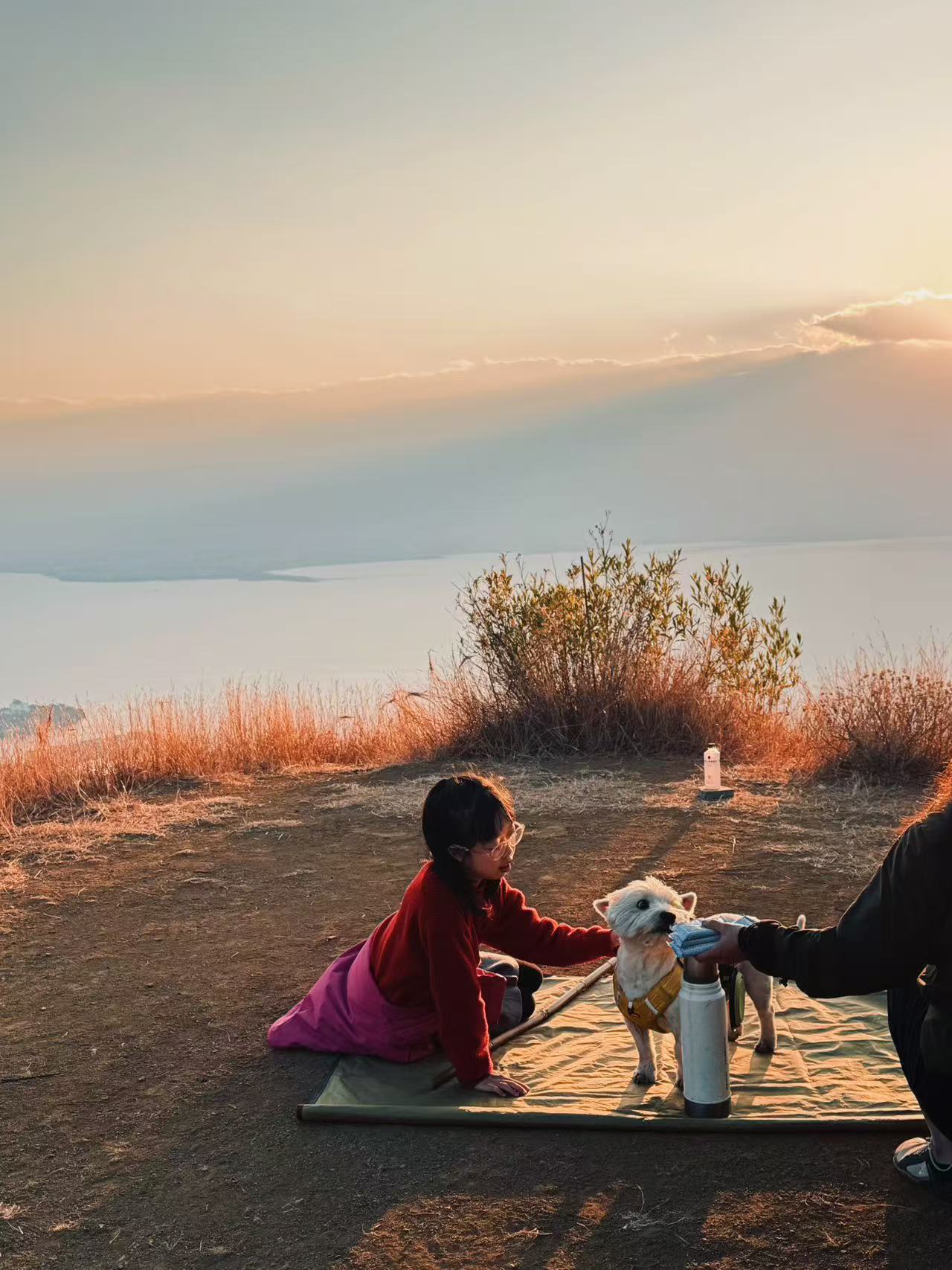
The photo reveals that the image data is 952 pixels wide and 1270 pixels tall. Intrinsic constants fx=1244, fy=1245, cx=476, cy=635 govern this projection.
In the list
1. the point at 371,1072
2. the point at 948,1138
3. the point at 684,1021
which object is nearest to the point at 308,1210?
the point at 371,1072

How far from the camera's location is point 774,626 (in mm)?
11461

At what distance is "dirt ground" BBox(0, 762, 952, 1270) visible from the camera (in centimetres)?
312

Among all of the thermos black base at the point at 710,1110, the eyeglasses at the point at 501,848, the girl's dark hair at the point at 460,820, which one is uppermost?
the girl's dark hair at the point at 460,820

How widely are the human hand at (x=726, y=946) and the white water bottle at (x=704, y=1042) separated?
123 millimetres

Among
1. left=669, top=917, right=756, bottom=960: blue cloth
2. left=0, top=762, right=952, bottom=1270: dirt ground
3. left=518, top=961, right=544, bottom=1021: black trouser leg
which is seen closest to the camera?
left=0, top=762, right=952, bottom=1270: dirt ground

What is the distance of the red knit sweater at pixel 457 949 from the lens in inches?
151

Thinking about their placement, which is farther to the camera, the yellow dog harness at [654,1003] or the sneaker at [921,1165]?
the yellow dog harness at [654,1003]

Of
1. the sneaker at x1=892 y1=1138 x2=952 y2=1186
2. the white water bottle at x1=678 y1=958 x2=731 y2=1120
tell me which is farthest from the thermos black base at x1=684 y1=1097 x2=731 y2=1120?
the sneaker at x1=892 y1=1138 x2=952 y2=1186

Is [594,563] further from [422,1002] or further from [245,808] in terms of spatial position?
[422,1002]

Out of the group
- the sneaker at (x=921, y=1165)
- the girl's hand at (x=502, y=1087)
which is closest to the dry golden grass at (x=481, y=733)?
the girl's hand at (x=502, y=1087)

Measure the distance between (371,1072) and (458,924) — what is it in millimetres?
670

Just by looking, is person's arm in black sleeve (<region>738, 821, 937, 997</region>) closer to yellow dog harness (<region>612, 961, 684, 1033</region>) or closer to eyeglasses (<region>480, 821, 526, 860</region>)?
yellow dog harness (<region>612, 961, 684, 1033</region>)

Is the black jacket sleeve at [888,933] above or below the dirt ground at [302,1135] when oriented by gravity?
above

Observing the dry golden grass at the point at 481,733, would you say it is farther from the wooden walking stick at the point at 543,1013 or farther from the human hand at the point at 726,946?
the human hand at the point at 726,946
